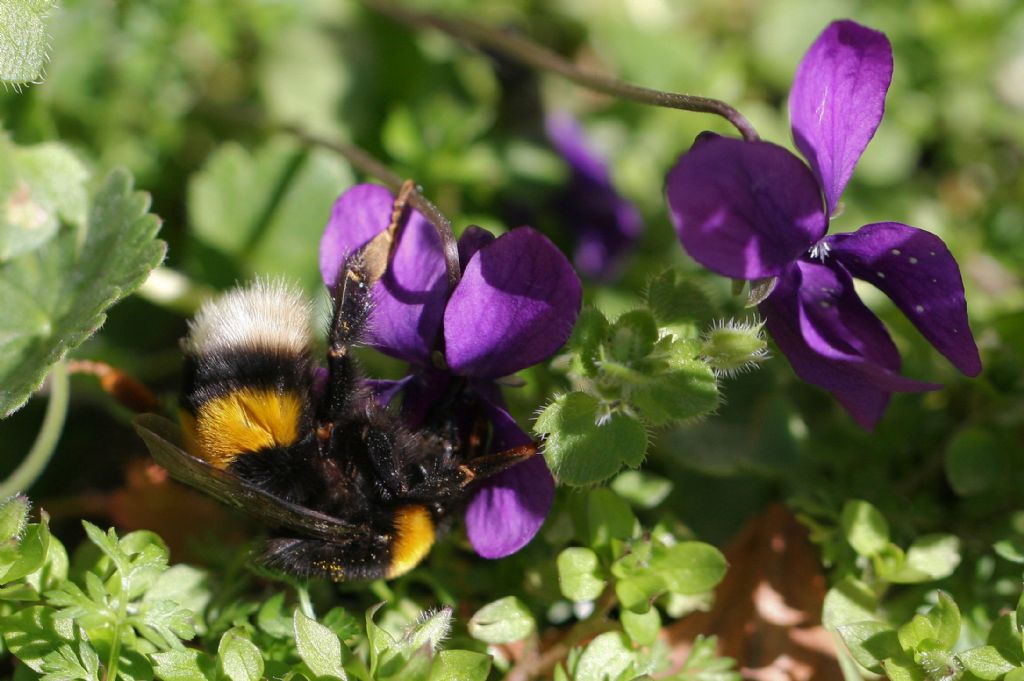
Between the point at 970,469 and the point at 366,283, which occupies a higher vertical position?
the point at 366,283

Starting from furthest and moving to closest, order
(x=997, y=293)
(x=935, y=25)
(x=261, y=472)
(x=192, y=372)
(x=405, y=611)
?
(x=935, y=25) < (x=997, y=293) < (x=405, y=611) < (x=192, y=372) < (x=261, y=472)

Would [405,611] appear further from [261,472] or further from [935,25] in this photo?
[935,25]

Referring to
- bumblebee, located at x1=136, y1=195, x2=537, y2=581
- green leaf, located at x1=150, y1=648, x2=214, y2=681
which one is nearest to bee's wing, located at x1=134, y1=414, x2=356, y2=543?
bumblebee, located at x1=136, y1=195, x2=537, y2=581

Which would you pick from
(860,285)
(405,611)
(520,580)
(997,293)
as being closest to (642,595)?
(520,580)

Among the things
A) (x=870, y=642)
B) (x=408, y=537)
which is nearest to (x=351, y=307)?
(x=408, y=537)

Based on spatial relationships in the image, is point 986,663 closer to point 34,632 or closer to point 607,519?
point 607,519

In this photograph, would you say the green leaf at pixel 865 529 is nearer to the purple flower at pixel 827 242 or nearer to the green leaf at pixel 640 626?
the purple flower at pixel 827 242

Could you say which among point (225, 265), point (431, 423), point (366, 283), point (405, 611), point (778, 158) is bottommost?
point (405, 611)

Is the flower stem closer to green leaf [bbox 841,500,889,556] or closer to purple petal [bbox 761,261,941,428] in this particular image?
purple petal [bbox 761,261,941,428]
